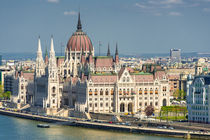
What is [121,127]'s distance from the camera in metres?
143

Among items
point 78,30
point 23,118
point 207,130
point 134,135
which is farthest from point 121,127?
point 78,30

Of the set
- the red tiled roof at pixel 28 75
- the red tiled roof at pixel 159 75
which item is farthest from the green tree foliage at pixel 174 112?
the red tiled roof at pixel 28 75

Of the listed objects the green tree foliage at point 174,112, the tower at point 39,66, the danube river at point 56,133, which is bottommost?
the danube river at point 56,133

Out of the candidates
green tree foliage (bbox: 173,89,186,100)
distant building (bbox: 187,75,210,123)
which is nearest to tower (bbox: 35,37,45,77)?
green tree foliage (bbox: 173,89,186,100)

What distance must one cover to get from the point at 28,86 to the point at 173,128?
205 feet

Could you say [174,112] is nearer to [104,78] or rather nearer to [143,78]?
[143,78]

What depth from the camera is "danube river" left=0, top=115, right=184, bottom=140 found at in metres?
136

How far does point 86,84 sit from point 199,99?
3152cm

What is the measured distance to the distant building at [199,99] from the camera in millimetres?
138000

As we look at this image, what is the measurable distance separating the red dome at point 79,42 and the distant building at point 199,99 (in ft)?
168

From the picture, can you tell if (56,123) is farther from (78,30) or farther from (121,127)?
(78,30)

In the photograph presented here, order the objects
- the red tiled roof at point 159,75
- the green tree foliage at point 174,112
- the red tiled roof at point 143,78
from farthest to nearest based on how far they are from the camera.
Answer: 1. the red tiled roof at point 159,75
2. the red tiled roof at point 143,78
3. the green tree foliage at point 174,112

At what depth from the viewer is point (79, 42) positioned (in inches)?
7397

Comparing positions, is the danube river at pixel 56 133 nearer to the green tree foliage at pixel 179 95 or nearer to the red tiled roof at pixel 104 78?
the red tiled roof at pixel 104 78
